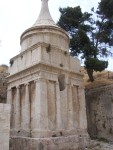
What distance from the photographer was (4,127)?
991cm

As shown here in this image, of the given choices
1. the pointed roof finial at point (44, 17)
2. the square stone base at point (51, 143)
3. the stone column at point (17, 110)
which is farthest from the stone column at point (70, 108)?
the pointed roof finial at point (44, 17)

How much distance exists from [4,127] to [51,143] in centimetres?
292

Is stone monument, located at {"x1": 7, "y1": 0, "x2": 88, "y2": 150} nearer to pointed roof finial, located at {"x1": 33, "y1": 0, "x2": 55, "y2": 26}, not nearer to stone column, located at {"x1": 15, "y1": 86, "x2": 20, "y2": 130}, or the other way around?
stone column, located at {"x1": 15, "y1": 86, "x2": 20, "y2": 130}

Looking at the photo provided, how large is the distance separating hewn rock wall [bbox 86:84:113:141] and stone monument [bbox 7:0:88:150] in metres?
2.75

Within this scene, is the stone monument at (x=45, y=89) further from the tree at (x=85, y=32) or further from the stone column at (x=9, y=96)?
the tree at (x=85, y=32)

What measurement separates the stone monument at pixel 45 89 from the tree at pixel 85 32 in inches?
194

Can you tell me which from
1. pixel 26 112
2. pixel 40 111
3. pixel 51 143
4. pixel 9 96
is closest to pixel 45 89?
pixel 40 111

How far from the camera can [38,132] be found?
11.7 metres

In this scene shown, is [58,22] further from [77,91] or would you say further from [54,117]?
[54,117]

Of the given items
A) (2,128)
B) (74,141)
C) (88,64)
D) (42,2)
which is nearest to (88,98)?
(88,64)

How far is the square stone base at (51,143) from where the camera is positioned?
449 inches

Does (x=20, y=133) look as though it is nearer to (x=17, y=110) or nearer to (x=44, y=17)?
(x=17, y=110)

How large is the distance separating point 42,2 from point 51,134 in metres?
Result: 10.1

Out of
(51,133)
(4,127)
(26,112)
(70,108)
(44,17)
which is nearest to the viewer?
(4,127)
